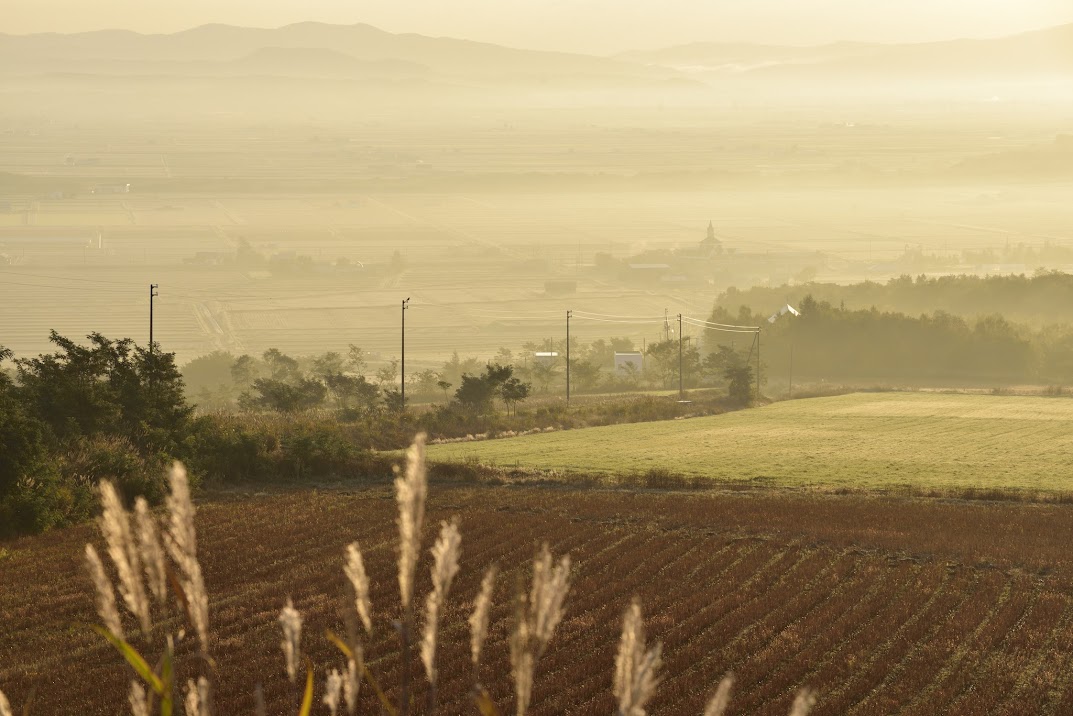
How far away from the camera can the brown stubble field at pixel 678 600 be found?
15.0 metres

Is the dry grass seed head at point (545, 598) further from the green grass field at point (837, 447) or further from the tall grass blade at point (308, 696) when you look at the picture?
the green grass field at point (837, 447)

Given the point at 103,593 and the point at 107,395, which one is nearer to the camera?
the point at 103,593

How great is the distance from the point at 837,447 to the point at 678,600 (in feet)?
101

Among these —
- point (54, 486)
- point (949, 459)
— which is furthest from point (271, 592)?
point (949, 459)

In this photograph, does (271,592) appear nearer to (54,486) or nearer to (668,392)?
(54,486)

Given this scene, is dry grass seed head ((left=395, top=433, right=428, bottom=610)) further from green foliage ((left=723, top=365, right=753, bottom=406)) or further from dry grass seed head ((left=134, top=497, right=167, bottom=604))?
green foliage ((left=723, top=365, right=753, bottom=406))

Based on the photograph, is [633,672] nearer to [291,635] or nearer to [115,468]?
[291,635]

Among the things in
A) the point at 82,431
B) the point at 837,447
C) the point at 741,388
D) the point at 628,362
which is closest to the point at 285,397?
the point at 82,431

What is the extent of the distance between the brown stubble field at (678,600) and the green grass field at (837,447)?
26.5 feet

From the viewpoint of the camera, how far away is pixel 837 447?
49.0m

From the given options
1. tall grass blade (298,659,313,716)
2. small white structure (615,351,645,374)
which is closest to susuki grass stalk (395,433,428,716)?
tall grass blade (298,659,313,716)

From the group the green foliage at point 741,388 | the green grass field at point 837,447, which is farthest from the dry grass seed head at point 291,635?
the green foliage at point 741,388

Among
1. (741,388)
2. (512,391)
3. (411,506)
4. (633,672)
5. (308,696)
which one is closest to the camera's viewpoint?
(633,672)

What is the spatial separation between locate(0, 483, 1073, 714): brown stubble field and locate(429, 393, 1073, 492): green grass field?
806 cm
